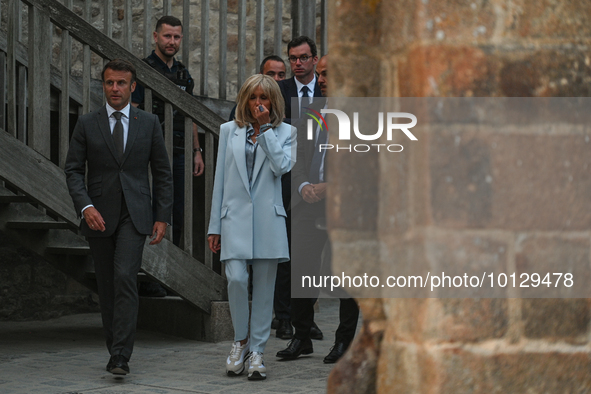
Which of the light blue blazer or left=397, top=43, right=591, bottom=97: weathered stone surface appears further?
the light blue blazer

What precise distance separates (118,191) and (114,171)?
12cm

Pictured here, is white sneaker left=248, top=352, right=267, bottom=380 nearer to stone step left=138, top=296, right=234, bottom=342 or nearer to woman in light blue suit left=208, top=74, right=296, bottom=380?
woman in light blue suit left=208, top=74, right=296, bottom=380

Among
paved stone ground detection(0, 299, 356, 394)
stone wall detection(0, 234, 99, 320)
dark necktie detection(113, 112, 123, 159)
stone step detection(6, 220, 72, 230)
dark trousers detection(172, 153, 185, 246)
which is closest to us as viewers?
paved stone ground detection(0, 299, 356, 394)

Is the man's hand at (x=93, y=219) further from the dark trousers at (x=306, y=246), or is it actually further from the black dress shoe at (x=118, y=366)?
the dark trousers at (x=306, y=246)

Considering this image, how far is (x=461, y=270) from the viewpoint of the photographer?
1.65 meters

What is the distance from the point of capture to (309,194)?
4.71 m

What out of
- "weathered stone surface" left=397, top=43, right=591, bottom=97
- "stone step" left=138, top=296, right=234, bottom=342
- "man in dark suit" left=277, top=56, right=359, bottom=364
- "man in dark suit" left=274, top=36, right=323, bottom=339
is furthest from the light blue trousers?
"weathered stone surface" left=397, top=43, right=591, bottom=97

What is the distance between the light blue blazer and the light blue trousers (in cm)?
7

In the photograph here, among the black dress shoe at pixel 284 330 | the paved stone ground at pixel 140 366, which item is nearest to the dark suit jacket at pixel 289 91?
the black dress shoe at pixel 284 330

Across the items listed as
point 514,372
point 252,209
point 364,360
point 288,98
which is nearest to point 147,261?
point 252,209

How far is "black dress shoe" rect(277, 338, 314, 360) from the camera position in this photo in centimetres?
479

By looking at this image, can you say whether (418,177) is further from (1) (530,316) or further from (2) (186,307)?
(2) (186,307)

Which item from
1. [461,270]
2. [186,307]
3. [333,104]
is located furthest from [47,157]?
[461,270]

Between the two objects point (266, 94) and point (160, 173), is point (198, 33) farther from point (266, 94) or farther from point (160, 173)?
point (266, 94)
